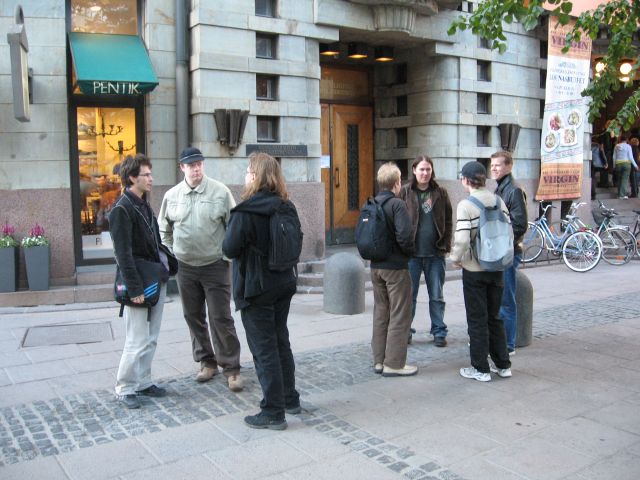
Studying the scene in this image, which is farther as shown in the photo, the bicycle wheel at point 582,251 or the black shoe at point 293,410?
the bicycle wheel at point 582,251

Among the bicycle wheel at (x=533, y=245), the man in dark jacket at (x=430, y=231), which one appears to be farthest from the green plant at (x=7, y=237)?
the bicycle wheel at (x=533, y=245)

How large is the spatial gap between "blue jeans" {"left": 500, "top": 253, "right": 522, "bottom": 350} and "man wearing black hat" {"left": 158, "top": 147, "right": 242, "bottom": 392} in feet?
9.23

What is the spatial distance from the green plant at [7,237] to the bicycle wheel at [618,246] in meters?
10.9

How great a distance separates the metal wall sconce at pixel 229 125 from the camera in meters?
10.8

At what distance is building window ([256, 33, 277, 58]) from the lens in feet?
37.4

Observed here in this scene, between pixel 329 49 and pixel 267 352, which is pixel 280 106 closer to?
pixel 329 49

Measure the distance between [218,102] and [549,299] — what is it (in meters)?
5.87

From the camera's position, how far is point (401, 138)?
14.5m

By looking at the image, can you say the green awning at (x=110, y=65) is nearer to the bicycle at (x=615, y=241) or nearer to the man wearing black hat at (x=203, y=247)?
the man wearing black hat at (x=203, y=247)

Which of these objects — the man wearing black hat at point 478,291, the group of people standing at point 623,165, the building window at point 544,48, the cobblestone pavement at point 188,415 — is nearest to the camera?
the cobblestone pavement at point 188,415

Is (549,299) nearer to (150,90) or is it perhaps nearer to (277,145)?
(277,145)

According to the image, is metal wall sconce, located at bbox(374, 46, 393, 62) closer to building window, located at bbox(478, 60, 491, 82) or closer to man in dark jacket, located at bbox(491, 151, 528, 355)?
building window, located at bbox(478, 60, 491, 82)

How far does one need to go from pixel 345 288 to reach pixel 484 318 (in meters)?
3.28

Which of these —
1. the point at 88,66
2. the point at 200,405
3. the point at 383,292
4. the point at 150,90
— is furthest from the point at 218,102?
the point at 200,405
